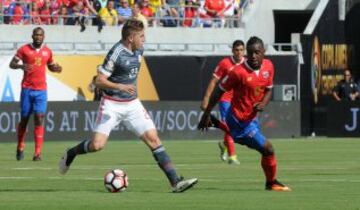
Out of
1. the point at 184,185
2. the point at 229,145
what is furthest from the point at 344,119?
the point at 184,185

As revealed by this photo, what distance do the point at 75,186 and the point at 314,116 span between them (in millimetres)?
25353

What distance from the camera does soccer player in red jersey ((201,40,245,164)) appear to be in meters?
22.2

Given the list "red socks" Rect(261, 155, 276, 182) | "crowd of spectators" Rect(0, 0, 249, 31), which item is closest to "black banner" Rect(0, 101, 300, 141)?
"crowd of spectators" Rect(0, 0, 249, 31)

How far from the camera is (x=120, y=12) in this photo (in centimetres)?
4094


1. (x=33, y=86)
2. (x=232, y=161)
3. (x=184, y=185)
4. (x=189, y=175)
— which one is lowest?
(x=232, y=161)

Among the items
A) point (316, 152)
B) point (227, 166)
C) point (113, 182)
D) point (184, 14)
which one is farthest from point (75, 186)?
point (184, 14)

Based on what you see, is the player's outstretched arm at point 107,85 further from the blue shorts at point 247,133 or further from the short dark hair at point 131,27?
the blue shorts at point 247,133

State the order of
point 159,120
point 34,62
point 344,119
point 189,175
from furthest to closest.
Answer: point 344,119
point 159,120
point 34,62
point 189,175

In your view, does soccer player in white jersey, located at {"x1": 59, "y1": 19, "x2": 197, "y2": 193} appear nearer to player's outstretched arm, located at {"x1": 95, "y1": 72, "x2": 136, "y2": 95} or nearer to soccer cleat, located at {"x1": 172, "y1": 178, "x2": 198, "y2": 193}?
player's outstretched arm, located at {"x1": 95, "y1": 72, "x2": 136, "y2": 95}

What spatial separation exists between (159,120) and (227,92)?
14.8 m

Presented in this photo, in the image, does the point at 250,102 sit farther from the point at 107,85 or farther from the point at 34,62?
the point at 34,62

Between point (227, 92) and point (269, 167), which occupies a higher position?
point (227, 92)

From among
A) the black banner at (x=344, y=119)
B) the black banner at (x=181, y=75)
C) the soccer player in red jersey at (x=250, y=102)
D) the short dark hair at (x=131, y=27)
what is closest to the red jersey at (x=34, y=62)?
the soccer player in red jersey at (x=250, y=102)

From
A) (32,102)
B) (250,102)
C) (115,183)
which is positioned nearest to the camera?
(115,183)
